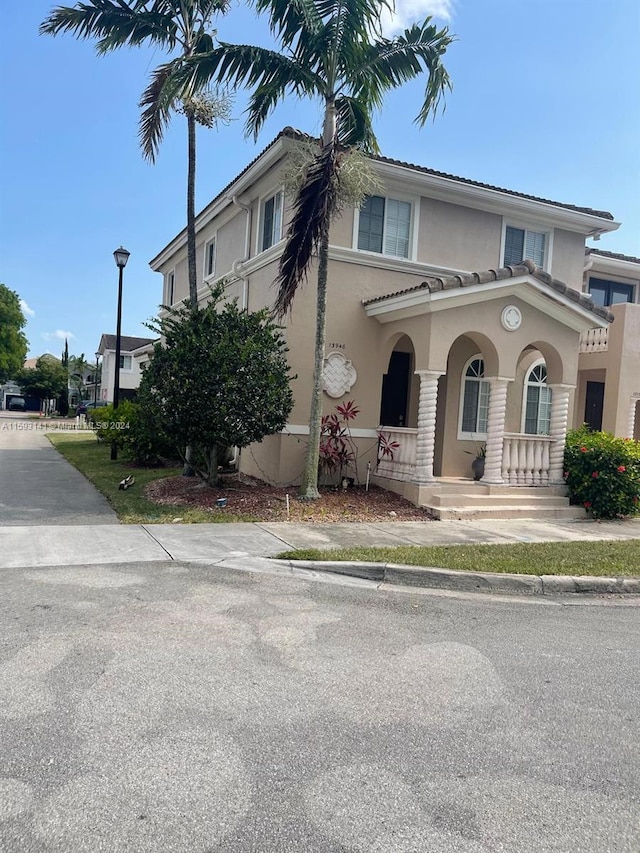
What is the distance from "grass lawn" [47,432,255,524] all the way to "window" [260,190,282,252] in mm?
5621

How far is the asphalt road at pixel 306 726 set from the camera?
2627 mm

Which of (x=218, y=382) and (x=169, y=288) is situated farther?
(x=169, y=288)

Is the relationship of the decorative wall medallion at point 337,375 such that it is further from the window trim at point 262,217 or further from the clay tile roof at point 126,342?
the clay tile roof at point 126,342

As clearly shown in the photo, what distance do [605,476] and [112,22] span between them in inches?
503

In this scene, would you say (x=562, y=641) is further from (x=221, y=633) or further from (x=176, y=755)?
(x=176, y=755)

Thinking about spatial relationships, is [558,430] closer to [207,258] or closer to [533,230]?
[533,230]

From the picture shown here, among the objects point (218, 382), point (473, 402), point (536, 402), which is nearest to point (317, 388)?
point (218, 382)

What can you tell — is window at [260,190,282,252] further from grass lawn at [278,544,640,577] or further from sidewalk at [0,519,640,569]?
grass lawn at [278,544,640,577]

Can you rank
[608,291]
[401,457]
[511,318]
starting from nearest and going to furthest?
[511,318]
[401,457]
[608,291]

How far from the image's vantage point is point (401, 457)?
1181cm

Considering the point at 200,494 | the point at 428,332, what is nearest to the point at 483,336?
the point at 428,332

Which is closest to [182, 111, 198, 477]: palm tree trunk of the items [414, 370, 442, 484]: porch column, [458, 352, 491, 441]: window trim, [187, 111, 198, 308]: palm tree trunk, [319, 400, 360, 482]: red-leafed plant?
[187, 111, 198, 308]: palm tree trunk

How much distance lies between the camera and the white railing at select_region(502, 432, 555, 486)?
11781 millimetres

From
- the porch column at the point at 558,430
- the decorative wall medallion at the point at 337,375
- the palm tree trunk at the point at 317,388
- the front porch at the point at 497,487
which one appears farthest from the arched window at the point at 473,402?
the palm tree trunk at the point at 317,388
